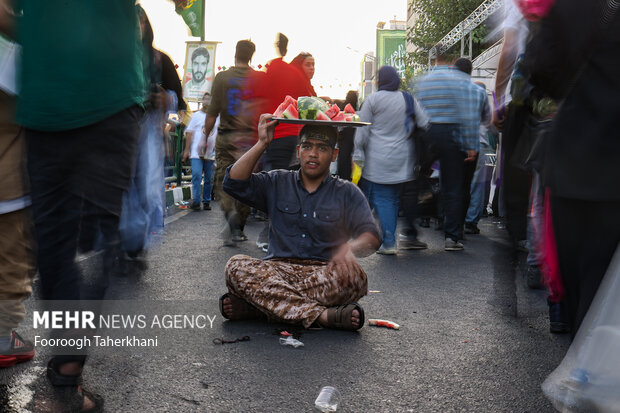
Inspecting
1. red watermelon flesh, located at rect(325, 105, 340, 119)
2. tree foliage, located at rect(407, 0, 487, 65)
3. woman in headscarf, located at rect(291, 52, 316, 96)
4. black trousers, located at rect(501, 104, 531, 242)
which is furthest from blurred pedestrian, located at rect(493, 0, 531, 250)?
tree foliage, located at rect(407, 0, 487, 65)

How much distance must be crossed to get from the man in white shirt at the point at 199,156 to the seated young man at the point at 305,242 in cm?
740

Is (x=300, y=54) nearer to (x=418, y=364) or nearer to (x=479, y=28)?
(x=418, y=364)

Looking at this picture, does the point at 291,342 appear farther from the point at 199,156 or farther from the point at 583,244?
the point at 199,156

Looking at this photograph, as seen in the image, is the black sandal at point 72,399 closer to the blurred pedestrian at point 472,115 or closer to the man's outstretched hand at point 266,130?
the man's outstretched hand at point 266,130

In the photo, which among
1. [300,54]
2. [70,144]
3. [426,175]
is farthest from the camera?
[426,175]

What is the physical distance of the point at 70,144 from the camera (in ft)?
8.80

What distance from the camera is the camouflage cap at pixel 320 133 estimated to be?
4.44 meters

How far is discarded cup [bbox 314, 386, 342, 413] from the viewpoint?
114 inches

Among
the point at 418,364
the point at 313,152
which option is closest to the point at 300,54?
the point at 313,152

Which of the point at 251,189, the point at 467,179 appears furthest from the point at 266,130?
the point at 467,179

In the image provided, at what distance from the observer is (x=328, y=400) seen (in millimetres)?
2986

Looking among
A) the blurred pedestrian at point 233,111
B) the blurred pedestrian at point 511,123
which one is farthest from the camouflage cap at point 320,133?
the blurred pedestrian at point 233,111

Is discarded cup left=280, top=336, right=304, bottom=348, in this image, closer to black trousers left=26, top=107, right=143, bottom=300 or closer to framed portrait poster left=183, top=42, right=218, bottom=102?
black trousers left=26, top=107, right=143, bottom=300

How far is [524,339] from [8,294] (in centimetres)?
288
